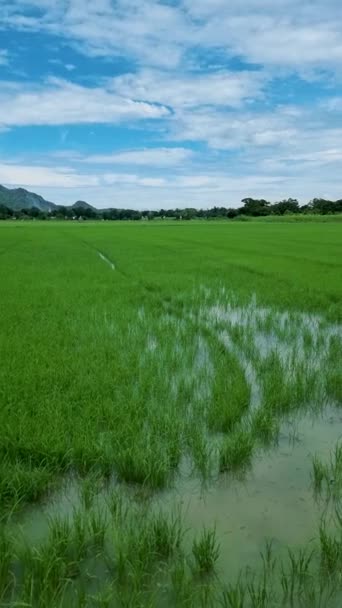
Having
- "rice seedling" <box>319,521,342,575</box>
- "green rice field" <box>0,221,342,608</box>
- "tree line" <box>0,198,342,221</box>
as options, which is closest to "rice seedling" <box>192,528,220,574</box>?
"green rice field" <box>0,221,342,608</box>

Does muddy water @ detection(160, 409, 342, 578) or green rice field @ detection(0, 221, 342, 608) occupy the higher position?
green rice field @ detection(0, 221, 342, 608)

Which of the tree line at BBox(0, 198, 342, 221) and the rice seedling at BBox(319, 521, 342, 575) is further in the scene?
the tree line at BBox(0, 198, 342, 221)

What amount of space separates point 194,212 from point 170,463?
108 meters

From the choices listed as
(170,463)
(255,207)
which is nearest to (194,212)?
(255,207)

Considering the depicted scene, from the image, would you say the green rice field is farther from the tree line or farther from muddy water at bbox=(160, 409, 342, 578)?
the tree line

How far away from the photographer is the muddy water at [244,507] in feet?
7.68

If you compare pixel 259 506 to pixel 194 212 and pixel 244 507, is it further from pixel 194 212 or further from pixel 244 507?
pixel 194 212

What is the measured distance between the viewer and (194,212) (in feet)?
355

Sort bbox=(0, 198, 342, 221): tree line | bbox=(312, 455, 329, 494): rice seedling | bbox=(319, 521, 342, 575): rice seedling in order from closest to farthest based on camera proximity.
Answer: bbox=(319, 521, 342, 575): rice seedling < bbox=(312, 455, 329, 494): rice seedling < bbox=(0, 198, 342, 221): tree line

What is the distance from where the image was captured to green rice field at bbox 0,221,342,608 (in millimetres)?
2068

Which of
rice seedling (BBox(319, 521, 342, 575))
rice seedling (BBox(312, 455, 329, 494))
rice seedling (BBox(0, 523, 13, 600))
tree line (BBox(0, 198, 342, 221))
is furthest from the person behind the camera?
tree line (BBox(0, 198, 342, 221))

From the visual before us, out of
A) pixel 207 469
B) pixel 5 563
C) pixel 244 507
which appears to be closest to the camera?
pixel 5 563

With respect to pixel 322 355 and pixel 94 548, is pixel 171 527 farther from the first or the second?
pixel 322 355

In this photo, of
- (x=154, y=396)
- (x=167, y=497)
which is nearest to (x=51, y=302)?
(x=154, y=396)
